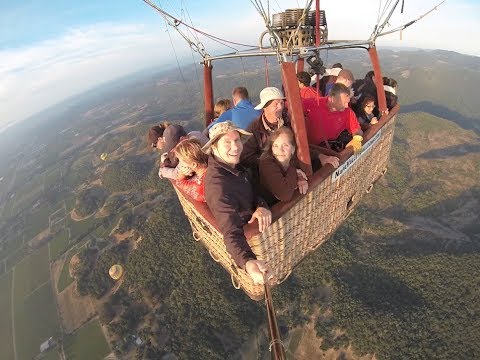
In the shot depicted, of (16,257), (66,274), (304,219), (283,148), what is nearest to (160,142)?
(283,148)

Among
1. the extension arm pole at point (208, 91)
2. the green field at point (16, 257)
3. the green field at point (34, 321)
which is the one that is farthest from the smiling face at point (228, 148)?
the green field at point (16, 257)

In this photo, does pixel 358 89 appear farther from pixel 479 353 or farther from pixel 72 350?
pixel 72 350

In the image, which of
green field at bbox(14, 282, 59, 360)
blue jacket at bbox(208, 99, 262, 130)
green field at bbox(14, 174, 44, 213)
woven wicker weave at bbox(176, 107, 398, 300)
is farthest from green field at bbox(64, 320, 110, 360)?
green field at bbox(14, 174, 44, 213)

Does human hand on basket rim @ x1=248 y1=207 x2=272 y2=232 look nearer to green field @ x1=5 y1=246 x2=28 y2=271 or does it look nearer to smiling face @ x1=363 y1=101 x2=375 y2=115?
smiling face @ x1=363 y1=101 x2=375 y2=115

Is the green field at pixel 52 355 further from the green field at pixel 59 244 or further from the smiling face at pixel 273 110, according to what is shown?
the smiling face at pixel 273 110

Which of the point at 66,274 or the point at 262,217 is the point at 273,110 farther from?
the point at 66,274
